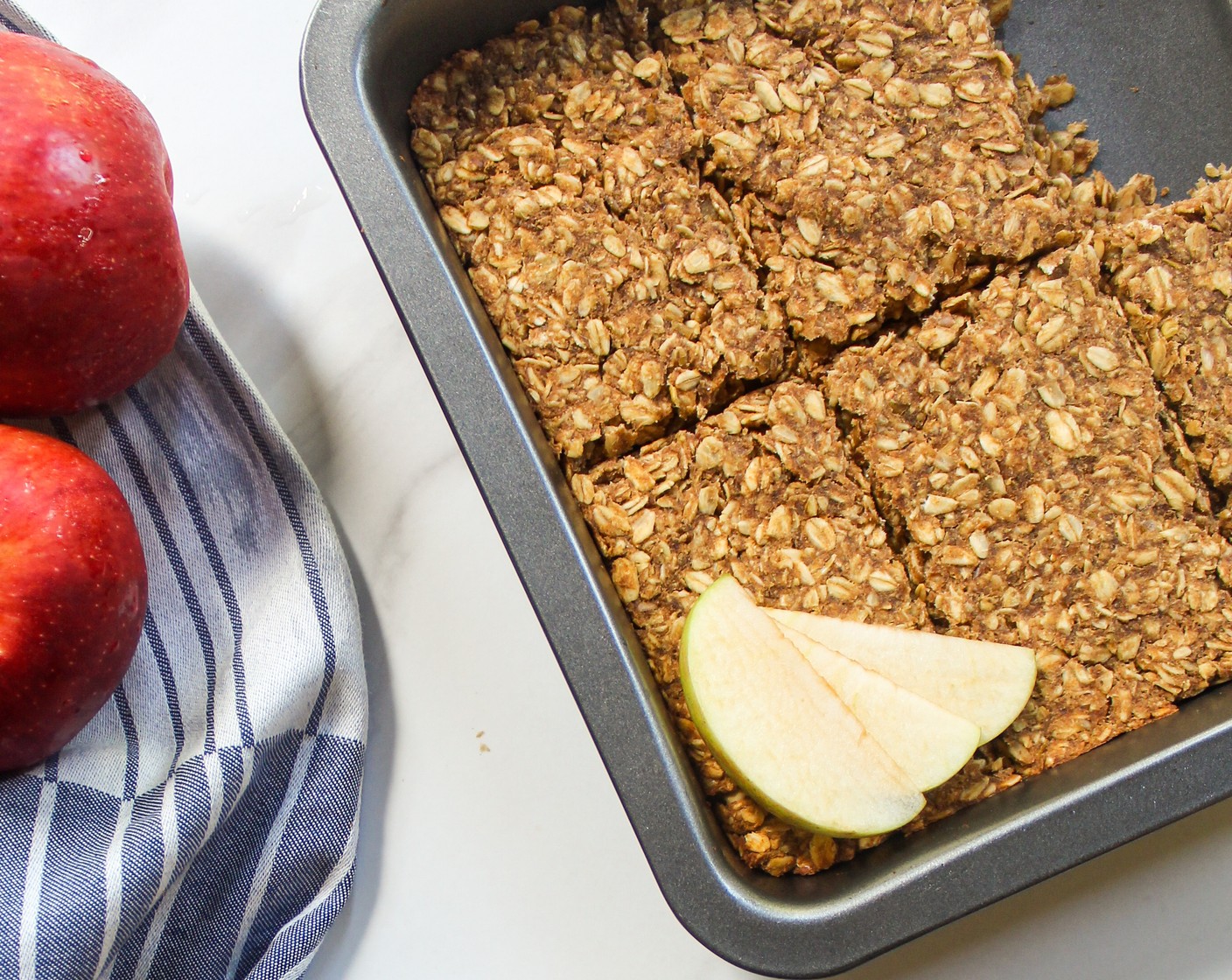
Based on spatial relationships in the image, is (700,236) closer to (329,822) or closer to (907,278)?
(907,278)

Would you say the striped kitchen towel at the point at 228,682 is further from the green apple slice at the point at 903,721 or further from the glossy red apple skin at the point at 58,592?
the green apple slice at the point at 903,721

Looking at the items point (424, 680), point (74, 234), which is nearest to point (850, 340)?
point (424, 680)

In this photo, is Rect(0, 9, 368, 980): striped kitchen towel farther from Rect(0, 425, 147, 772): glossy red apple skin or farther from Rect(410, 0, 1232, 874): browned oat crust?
Rect(410, 0, 1232, 874): browned oat crust

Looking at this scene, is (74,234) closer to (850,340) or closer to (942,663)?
(850,340)

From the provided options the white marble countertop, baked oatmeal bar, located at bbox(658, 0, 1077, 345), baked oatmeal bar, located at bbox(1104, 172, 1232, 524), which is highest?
baked oatmeal bar, located at bbox(658, 0, 1077, 345)

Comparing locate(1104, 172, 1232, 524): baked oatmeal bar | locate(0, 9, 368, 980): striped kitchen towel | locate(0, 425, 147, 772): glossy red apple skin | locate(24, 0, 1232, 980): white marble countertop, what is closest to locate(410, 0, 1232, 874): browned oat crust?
locate(1104, 172, 1232, 524): baked oatmeal bar

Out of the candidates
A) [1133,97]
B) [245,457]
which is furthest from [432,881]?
[1133,97]
